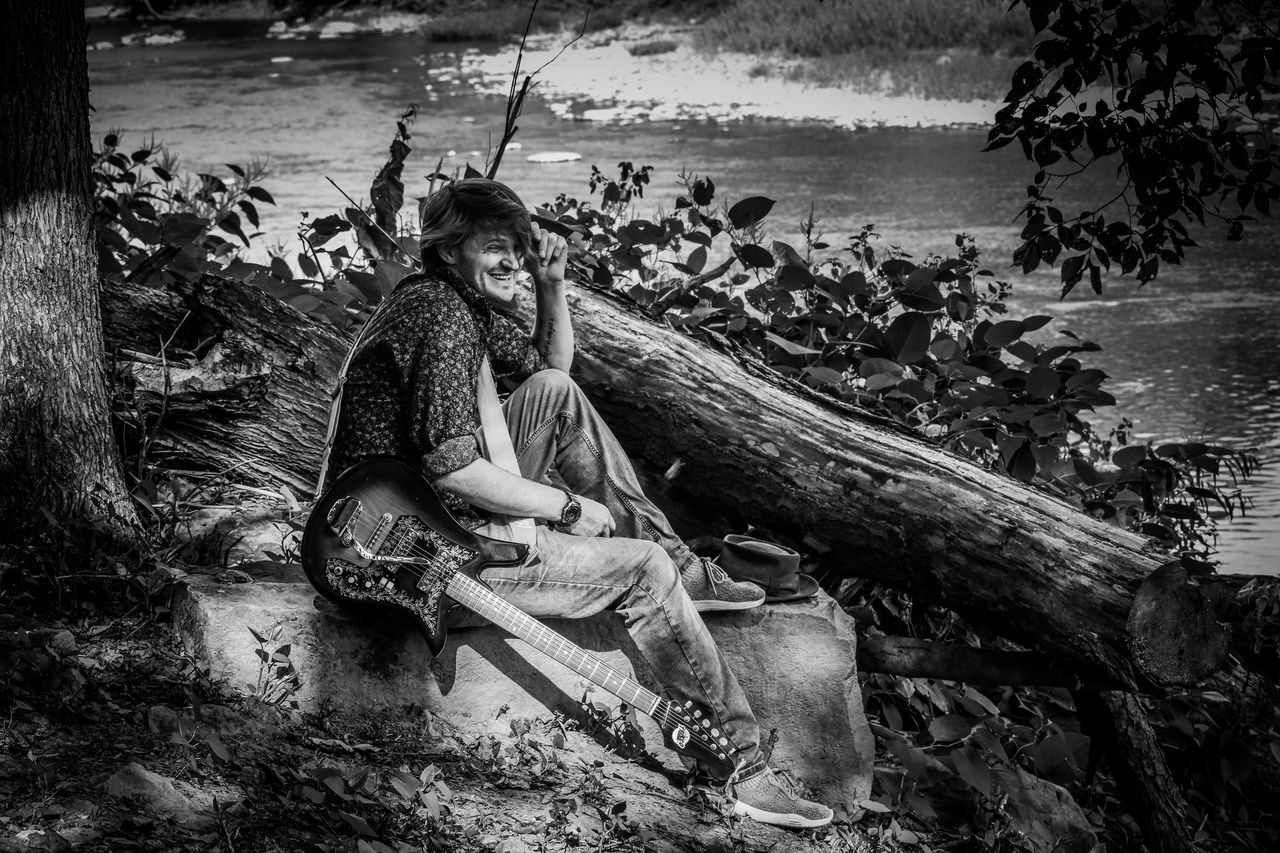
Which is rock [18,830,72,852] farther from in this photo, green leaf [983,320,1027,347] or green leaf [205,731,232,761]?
green leaf [983,320,1027,347]

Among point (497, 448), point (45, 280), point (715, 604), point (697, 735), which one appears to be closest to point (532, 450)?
point (497, 448)

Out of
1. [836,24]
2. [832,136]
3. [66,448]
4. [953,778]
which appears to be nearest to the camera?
[66,448]

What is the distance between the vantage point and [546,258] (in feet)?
10.6

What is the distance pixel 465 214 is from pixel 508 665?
1.18m

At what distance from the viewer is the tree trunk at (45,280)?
320 cm

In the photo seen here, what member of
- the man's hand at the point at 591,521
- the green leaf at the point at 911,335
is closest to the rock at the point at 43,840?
the man's hand at the point at 591,521

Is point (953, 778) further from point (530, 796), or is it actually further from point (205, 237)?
point (205, 237)

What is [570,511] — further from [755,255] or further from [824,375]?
[755,255]

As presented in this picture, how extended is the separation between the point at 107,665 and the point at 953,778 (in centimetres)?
238

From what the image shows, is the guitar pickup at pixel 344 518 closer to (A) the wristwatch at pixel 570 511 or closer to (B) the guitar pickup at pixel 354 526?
(B) the guitar pickup at pixel 354 526

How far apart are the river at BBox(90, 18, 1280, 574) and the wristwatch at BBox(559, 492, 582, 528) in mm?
2686

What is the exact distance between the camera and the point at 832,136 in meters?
12.3

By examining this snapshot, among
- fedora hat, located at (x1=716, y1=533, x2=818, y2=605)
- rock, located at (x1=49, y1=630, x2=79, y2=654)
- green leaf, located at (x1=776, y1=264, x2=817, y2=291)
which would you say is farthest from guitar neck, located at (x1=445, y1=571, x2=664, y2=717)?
green leaf, located at (x1=776, y1=264, x2=817, y2=291)

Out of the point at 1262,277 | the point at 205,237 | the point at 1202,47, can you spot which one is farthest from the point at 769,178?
the point at 1202,47
